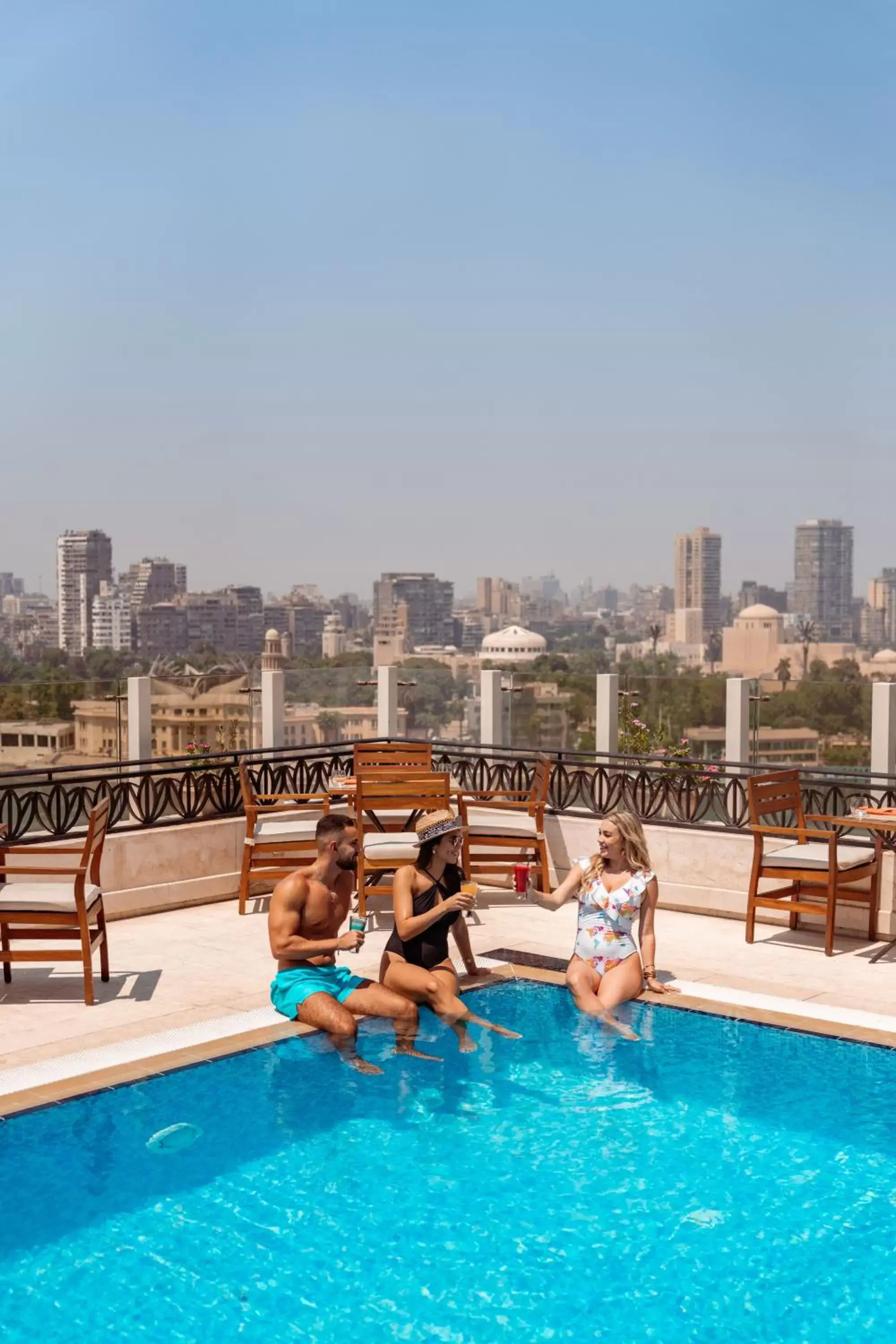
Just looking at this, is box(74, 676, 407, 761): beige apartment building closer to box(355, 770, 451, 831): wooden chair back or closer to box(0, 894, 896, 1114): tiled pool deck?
box(355, 770, 451, 831): wooden chair back

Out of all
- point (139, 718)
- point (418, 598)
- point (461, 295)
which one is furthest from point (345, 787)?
point (418, 598)

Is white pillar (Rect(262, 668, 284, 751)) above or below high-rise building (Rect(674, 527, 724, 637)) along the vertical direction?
below

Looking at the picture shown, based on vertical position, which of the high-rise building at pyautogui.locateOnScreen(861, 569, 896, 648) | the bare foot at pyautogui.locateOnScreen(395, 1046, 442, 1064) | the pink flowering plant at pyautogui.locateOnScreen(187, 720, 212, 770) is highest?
the high-rise building at pyautogui.locateOnScreen(861, 569, 896, 648)

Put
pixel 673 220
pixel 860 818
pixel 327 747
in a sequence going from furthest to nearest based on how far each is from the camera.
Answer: pixel 673 220
pixel 327 747
pixel 860 818

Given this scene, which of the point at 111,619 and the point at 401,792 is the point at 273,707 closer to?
the point at 401,792

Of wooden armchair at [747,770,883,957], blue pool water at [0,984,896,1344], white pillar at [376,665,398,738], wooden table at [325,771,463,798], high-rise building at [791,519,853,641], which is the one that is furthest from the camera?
high-rise building at [791,519,853,641]

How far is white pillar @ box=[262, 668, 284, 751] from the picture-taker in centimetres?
1296

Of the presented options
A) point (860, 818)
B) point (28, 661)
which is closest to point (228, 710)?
point (860, 818)

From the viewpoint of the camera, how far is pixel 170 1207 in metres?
4.79

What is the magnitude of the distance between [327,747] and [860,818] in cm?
404

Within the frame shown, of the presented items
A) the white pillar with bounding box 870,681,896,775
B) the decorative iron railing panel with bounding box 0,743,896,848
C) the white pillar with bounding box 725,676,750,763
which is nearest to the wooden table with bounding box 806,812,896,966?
the decorative iron railing panel with bounding box 0,743,896,848

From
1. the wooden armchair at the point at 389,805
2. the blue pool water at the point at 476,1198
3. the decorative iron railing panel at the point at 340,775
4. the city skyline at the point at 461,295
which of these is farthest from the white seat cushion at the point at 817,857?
the city skyline at the point at 461,295

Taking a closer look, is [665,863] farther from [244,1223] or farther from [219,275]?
[219,275]

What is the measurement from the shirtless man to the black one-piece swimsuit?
0.19 m
